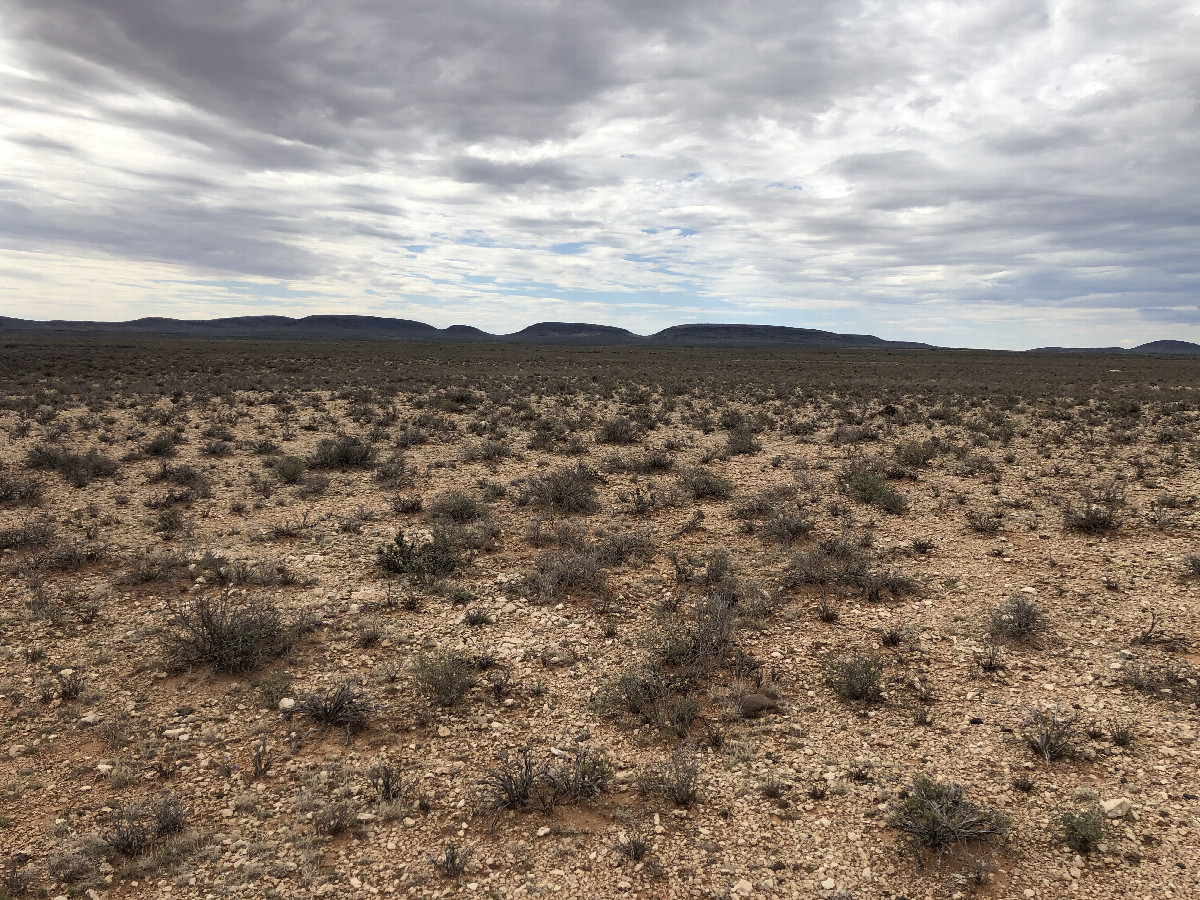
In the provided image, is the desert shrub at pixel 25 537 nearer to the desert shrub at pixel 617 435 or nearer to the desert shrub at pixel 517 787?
the desert shrub at pixel 517 787

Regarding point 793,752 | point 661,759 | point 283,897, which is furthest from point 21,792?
point 793,752

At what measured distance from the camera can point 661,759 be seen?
4.73 m

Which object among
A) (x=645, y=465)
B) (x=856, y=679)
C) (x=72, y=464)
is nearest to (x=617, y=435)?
(x=645, y=465)

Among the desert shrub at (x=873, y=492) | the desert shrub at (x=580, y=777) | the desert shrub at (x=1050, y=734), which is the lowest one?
the desert shrub at (x=580, y=777)

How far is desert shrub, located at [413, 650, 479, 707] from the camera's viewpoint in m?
5.35

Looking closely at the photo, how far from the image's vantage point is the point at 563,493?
10.5 metres

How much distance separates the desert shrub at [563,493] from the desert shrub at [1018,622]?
579cm

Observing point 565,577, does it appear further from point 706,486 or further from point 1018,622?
point 1018,622

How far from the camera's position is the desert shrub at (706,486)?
36.3ft

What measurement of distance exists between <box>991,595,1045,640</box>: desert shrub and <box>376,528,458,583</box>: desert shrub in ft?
20.1

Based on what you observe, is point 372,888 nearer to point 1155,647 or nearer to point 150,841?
point 150,841

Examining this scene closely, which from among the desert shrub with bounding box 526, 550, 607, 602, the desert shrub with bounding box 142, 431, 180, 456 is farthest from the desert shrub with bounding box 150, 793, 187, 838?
the desert shrub with bounding box 142, 431, 180, 456

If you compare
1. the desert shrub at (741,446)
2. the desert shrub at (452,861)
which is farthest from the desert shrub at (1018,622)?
the desert shrub at (741,446)

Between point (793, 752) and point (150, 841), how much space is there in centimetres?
439
